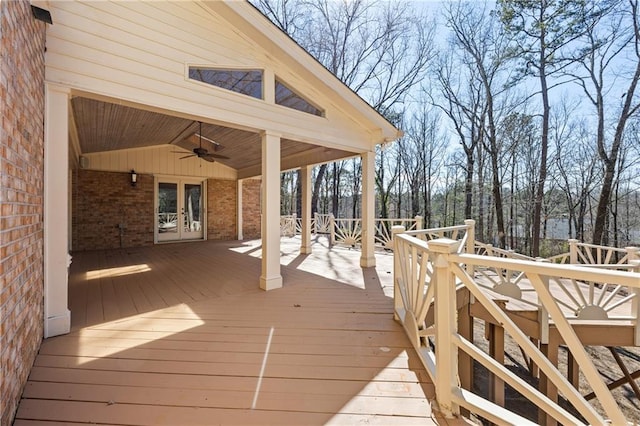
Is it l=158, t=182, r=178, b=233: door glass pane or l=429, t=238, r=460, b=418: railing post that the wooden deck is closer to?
l=429, t=238, r=460, b=418: railing post

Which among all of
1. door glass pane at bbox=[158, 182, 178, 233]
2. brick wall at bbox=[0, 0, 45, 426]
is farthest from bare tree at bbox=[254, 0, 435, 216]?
brick wall at bbox=[0, 0, 45, 426]

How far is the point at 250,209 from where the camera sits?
10164 millimetres

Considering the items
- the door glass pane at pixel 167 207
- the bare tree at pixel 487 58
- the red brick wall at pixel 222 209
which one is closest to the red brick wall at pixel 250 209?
the red brick wall at pixel 222 209

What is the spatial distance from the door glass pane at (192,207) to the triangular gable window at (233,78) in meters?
6.20

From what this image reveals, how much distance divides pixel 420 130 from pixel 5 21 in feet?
56.5

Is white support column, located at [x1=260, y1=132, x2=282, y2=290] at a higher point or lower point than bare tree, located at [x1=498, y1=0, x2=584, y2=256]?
lower

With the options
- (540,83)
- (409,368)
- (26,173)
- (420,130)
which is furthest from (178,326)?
(420,130)

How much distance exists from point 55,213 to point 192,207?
6.85 meters

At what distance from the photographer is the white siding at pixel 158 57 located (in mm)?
2546

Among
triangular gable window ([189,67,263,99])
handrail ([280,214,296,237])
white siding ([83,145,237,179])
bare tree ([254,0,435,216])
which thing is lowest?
handrail ([280,214,296,237])

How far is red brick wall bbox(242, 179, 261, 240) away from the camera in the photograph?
10.0 m

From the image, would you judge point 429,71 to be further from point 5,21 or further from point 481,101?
point 5,21

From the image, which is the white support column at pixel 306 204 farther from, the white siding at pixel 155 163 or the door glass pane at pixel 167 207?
the door glass pane at pixel 167 207

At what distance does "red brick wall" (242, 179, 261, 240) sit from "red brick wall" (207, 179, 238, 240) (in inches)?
14.2
